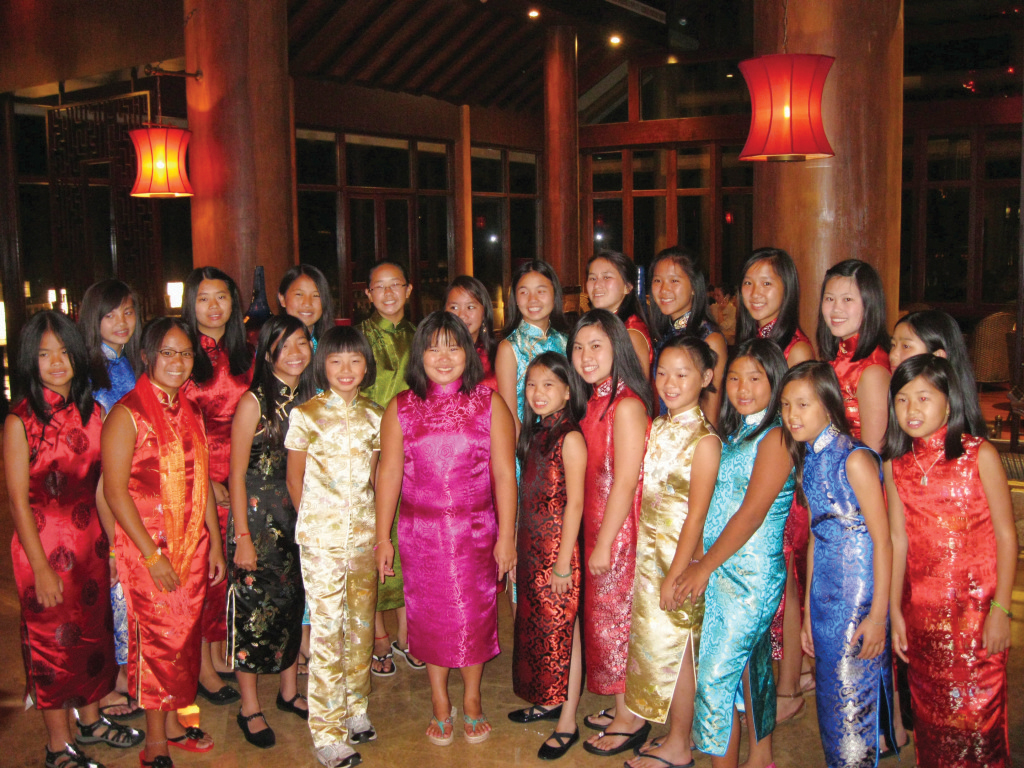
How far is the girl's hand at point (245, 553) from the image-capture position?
3049 millimetres

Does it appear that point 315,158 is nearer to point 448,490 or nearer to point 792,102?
point 792,102

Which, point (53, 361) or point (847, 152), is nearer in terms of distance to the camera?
point (53, 361)

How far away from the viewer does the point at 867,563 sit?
2.51 meters

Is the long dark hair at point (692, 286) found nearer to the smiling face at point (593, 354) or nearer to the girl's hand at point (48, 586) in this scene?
the smiling face at point (593, 354)

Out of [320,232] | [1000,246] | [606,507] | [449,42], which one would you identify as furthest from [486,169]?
[606,507]

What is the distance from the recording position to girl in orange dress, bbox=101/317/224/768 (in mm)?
2811

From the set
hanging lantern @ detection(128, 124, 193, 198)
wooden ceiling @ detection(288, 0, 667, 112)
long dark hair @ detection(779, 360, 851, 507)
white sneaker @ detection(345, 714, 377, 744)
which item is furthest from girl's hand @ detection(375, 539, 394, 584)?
wooden ceiling @ detection(288, 0, 667, 112)

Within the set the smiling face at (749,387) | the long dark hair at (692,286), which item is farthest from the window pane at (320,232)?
the smiling face at (749,387)

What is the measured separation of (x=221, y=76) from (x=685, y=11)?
9.50m

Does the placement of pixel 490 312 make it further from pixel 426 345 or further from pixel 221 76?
pixel 221 76

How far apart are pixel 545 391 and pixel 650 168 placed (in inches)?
471

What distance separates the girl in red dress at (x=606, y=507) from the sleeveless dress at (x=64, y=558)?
5.39 feet

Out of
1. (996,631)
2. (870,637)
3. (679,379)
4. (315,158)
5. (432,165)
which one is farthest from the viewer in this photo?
(432,165)

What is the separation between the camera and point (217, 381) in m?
3.45
